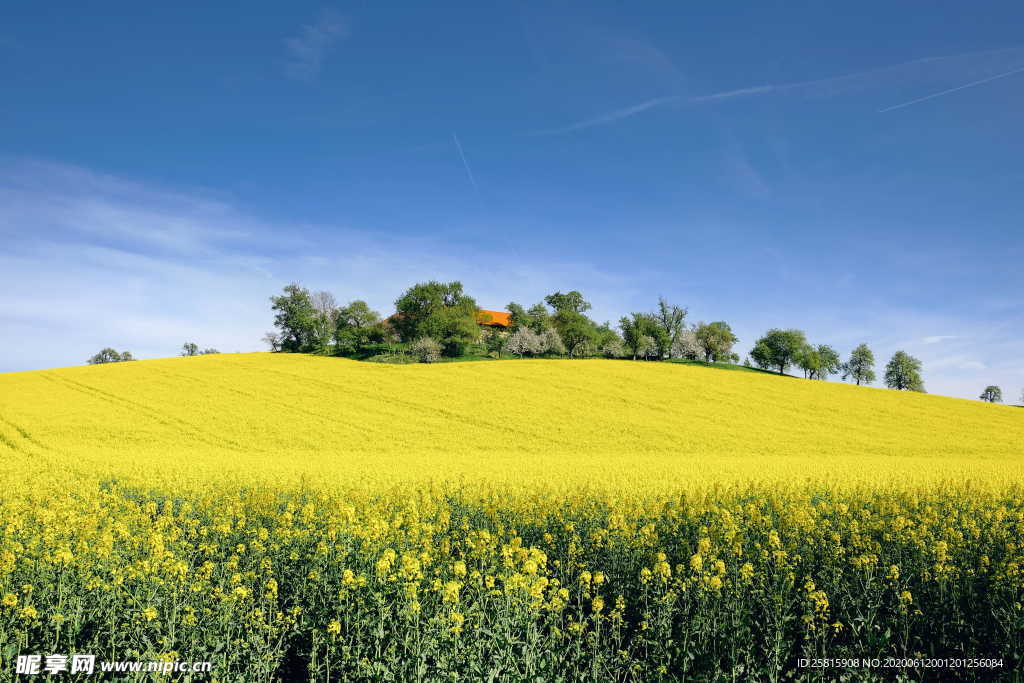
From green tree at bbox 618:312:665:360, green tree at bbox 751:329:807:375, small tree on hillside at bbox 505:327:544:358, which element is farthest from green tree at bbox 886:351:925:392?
small tree on hillside at bbox 505:327:544:358

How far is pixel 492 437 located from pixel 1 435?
23363mm

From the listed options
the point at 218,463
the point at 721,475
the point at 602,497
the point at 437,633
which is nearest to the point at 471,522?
the point at 602,497

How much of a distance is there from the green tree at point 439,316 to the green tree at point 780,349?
4565cm

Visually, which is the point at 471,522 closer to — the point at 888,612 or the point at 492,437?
the point at 888,612

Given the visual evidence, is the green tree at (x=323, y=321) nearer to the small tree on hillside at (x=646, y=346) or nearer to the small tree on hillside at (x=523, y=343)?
the small tree on hillside at (x=523, y=343)

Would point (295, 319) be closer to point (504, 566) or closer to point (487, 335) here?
point (487, 335)

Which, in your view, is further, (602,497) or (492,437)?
(492,437)

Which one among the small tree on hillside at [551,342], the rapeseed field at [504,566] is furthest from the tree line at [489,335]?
the rapeseed field at [504,566]

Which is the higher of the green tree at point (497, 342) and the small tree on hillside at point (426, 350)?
the green tree at point (497, 342)

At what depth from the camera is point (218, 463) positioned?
62.9 feet

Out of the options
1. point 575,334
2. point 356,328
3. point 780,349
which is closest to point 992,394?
point 780,349

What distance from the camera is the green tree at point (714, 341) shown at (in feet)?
309

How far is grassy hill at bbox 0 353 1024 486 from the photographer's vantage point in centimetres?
2034

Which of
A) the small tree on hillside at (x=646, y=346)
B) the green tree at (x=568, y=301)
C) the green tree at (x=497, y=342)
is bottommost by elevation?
the green tree at (x=497, y=342)
